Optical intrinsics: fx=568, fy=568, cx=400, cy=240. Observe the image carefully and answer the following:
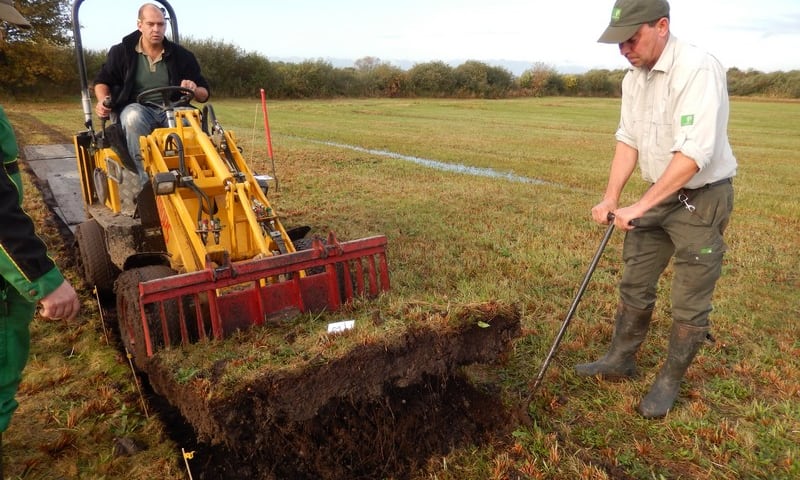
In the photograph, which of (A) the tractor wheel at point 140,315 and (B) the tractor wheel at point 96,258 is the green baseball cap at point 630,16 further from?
(B) the tractor wheel at point 96,258

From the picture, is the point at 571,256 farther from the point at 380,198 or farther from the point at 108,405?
the point at 108,405

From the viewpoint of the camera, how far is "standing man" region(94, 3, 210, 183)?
201 inches

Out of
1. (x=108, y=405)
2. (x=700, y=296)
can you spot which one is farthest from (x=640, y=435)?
(x=108, y=405)

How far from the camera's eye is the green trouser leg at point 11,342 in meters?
2.49

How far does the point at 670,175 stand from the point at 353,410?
227cm

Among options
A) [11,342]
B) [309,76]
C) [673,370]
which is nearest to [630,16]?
[673,370]

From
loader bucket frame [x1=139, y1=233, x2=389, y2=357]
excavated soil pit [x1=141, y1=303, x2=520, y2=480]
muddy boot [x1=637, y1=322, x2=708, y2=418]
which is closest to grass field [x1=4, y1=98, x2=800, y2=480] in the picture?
muddy boot [x1=637, y1=322, x2=708, y2=418]

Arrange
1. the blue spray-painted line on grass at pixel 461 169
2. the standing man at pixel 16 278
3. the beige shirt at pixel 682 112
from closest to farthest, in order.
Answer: the standing man at pixel 16 278 → the beige shirt at pixel 682 112 → the blue spray-painted line on grass at pixel 461 169

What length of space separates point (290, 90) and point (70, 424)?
1949 inches

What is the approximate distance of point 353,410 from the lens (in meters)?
3.40

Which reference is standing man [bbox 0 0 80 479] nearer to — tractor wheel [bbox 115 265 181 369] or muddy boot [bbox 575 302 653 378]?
tractor wheel [bbox 115 265 181 369]

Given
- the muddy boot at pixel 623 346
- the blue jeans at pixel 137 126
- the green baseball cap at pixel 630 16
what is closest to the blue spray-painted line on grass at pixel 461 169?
the muddy boot at pixel 623 346

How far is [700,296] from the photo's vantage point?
354cm

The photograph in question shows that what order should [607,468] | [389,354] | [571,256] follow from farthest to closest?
[571,256], [389,354], [607,468]
